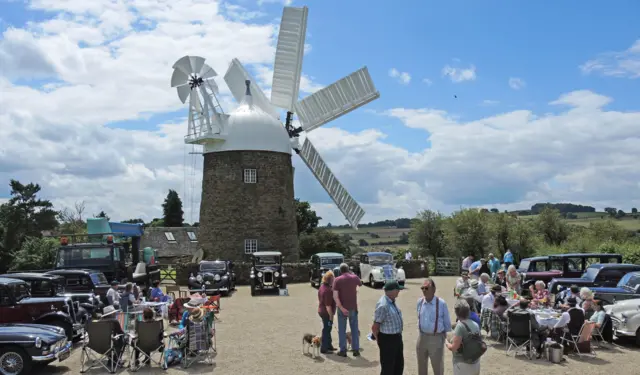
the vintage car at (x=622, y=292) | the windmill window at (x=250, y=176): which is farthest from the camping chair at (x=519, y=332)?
the windmill window at (x=250, y=176)

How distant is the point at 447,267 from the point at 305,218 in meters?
32.4

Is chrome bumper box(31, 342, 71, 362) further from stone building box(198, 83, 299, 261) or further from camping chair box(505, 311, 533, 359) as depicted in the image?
stone building box(198, 83, 299, 261)

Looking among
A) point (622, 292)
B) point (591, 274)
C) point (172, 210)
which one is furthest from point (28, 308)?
point (172, 210)

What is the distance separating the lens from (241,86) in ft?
115

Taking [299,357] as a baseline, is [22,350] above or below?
above

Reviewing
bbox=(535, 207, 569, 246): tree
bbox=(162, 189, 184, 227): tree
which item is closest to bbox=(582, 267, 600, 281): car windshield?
bbox=(535, 207, 569, 246): tree

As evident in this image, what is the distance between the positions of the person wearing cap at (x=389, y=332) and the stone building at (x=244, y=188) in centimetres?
2532

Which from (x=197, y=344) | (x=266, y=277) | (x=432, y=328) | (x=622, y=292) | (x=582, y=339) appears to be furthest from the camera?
(x=266, y=277)

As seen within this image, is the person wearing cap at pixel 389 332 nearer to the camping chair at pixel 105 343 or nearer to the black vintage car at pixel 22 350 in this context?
the camping chair at pixel 105 343

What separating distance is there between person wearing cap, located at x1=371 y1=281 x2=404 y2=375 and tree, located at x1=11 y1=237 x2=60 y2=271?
37200 mm

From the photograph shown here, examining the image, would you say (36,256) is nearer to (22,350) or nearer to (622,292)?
(22,350)

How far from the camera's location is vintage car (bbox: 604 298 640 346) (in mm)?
12773

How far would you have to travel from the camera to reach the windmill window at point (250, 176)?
3334 cm

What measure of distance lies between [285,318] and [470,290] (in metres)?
5.67
